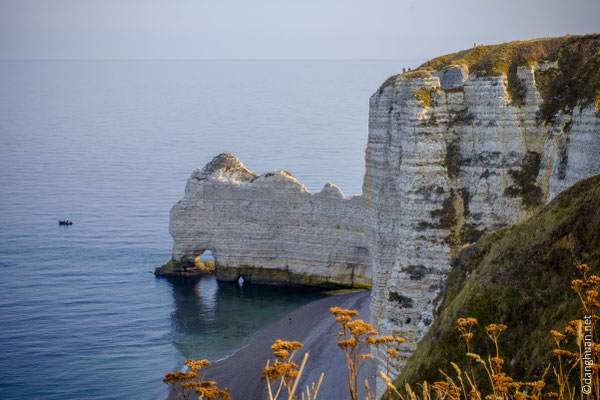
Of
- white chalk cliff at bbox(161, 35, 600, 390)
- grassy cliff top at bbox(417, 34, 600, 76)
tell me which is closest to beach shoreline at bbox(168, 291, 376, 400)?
white chalk cliff at bbox(161, 35, 600, 390)

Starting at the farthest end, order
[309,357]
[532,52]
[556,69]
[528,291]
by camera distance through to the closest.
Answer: [309,357] < [532,52] < [556,69] < [528,291]

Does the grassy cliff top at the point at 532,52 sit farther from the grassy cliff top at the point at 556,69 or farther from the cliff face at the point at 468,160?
the cliff face at the point at 468,160

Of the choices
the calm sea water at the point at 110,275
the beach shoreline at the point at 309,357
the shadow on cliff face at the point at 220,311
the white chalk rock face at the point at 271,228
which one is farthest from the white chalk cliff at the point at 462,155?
the white chalk rock face at the point at 271,228

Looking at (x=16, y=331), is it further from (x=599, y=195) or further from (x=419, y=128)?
(x=599, y=195)

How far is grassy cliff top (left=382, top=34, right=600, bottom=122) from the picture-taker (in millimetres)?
33406

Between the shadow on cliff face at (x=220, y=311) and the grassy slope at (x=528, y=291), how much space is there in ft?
99.8

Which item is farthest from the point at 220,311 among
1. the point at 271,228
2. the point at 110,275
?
the point at 110,275

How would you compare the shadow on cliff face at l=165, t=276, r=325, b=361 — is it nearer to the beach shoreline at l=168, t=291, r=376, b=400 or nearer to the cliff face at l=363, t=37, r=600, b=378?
the beach shoreline at l=168, t=291, r=376, b=400

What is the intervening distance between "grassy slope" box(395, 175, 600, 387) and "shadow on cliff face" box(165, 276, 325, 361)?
30.4m

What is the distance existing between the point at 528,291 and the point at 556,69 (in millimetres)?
20130

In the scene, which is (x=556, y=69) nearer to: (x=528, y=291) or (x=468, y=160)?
(x=468, y=160)

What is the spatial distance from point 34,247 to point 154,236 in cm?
1308

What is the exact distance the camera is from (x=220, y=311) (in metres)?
58.6

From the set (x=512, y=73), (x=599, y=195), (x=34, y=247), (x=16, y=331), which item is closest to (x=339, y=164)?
(x=34, y=247)
